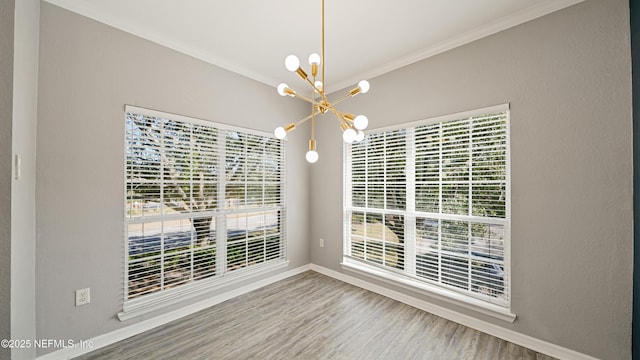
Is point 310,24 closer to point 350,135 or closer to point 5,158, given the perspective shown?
point 350,135

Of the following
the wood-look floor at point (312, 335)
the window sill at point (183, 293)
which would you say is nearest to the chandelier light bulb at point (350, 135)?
the wood-look floor at point (312, 335)

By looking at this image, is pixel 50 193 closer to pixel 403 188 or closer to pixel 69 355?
pixel 69 355

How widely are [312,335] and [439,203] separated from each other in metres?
1.81

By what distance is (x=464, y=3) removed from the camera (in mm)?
1897

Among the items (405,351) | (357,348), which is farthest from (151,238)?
(405,351)

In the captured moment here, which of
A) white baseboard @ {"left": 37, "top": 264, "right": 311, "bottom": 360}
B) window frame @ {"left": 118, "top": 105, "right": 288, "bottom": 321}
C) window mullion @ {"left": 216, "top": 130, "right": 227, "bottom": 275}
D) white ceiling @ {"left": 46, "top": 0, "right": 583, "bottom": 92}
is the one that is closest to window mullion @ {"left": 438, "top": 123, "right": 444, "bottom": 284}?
white ceiling @ {"left": 46, "top": 0, "right": 583, "bottom": 92}

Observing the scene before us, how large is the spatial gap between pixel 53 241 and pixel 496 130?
12.4 ft

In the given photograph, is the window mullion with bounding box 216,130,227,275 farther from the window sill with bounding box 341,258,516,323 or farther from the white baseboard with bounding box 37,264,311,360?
the window sill with bounding box 341,258,516,323

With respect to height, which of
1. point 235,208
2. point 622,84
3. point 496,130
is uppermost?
point 622,84

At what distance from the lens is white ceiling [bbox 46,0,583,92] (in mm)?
1917

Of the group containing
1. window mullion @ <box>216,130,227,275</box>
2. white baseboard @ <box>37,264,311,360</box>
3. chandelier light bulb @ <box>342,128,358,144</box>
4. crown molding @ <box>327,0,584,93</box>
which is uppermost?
crown molding @ <box>327,0,584,93</box>

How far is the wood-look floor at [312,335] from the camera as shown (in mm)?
1886

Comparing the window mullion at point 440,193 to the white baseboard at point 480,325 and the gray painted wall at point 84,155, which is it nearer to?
the white baseboard at point 480,325

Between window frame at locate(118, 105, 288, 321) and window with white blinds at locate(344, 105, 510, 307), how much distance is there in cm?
104
